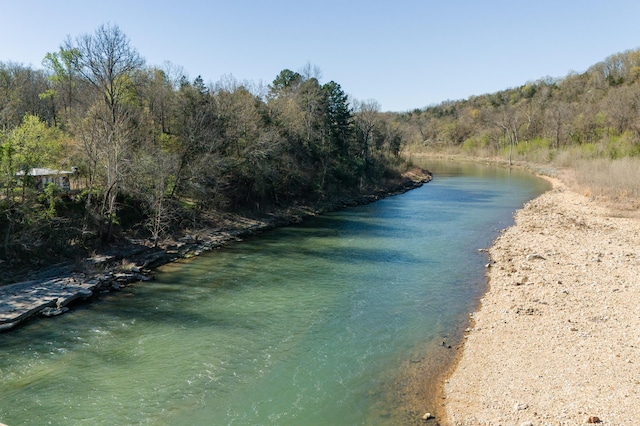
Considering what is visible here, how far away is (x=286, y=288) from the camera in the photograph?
2127 cm

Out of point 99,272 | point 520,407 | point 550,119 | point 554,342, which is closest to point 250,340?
point 520,407

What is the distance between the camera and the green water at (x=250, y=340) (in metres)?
11.8

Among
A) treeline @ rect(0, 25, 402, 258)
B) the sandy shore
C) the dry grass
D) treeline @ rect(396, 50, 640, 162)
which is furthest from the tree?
treeline @ rect(396, 50, 640, 162)

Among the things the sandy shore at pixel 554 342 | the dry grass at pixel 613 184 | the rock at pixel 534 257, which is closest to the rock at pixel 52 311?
the sandy shore at pixel 554 342

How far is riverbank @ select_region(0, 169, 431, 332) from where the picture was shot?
1798cm

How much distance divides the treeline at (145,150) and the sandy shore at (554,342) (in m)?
19.6

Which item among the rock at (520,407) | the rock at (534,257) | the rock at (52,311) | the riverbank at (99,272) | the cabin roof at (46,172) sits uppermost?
the cabin roof at (46,172)

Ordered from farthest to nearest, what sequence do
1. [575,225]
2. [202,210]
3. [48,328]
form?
1. [202,210]
2. [575,225]
3. [48,328]

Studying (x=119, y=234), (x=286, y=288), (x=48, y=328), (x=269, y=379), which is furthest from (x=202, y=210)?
(x=269, y=379)

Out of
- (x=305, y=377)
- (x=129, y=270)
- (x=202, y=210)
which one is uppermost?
(x=202, y=210)

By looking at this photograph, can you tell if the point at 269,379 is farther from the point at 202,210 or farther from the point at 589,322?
the point at 202,210

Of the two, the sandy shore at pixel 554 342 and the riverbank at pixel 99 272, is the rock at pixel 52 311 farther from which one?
the sandy shore at pixel 554 342

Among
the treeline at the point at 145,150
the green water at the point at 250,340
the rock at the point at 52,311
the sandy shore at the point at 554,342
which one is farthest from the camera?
the treeline at the point at 145,150

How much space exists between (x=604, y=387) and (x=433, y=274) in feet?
40.2
